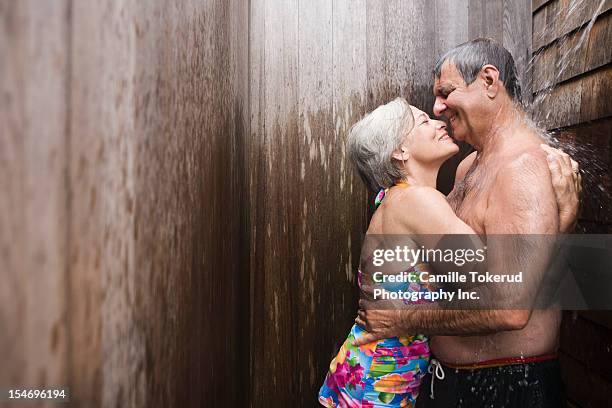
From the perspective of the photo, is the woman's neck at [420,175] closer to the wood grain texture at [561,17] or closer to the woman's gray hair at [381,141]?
the woman's gray hair at [381,141]

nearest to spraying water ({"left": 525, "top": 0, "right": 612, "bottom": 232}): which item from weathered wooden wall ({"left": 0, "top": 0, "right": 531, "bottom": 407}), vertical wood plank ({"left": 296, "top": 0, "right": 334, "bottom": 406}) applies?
weathered wooden wall ({"left": 0, "top": 0, "right": 531, "bottom": 407})

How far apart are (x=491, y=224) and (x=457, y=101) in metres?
0.37

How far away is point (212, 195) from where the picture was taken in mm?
958

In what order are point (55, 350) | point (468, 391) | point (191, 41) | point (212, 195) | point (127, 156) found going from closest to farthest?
1. point (55, 350)
2. point (127, 156)
3. point (191, 41)
4. point (212, 195)
5. point (468, 391)

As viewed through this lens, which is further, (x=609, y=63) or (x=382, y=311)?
(x=382, y=311)

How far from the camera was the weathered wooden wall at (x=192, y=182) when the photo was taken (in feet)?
1.11

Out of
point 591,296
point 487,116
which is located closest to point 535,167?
point 487,116

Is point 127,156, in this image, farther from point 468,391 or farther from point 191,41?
point 468,391

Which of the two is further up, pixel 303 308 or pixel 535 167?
pixel 535 167

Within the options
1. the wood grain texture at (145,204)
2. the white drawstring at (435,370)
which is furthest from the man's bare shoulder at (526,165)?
the wood grain texture at (145,204)

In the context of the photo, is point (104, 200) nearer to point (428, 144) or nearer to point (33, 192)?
point (33, 192)

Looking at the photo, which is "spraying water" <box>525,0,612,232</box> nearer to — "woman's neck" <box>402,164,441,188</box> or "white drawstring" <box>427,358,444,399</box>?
"woman's neck" <box>402,164,441,188</box>

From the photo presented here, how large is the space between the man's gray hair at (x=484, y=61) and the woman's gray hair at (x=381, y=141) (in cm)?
19

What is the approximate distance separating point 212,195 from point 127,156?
48 centimetres
